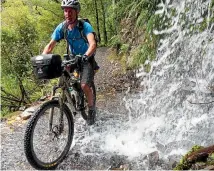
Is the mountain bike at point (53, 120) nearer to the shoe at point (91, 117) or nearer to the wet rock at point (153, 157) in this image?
the shoe at point (91, 117)

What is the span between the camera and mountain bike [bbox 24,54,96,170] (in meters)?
4.45

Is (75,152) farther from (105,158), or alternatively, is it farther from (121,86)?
(121,86)

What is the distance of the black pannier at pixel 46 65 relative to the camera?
4.45 meters

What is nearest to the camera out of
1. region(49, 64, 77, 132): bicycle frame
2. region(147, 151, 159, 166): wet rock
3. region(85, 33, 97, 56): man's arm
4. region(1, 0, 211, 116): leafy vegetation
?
region(147, 151, 159, 166): wet rock

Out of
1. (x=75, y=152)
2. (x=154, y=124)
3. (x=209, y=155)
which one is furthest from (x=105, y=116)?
(x=209, y=155)

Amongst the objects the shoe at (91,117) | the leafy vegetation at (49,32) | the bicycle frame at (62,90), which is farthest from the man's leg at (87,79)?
the leafy vegetation at (49,32)

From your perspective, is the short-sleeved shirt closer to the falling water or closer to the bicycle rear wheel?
the bicycle rear wheel

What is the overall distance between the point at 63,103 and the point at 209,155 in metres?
2.27

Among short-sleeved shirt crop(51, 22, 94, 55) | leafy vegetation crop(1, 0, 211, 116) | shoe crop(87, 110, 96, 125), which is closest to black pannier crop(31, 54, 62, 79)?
short-sleeved shirt crop(51, 22, 94, 55)

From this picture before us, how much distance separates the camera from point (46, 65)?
445cm

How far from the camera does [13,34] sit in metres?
16.4

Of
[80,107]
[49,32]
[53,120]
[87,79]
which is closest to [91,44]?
[87,79]

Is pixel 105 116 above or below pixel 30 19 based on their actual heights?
below

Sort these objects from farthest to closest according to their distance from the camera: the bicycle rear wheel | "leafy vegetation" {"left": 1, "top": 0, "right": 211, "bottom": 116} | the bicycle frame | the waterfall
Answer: "leafy vegetation" {"left": 1, "top": 0, "right": 211, "bottom": 116} → the waterfall → the bicycle frame → the bicycle rear wheel
